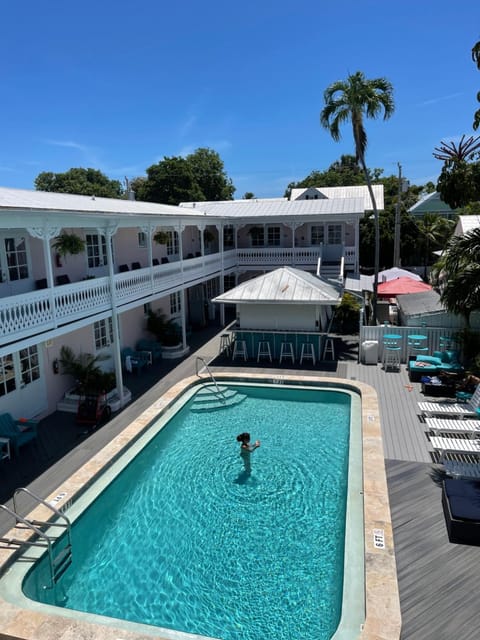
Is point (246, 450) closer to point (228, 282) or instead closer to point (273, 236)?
point (228, 282)

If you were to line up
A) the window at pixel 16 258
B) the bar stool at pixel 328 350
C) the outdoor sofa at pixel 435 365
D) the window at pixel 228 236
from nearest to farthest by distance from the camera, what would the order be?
the window at pixel 16 258
the outdoor sofa at pixel 435 365
the bar stool at pixel 328 350
the window at pixel 228 236

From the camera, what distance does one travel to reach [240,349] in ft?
57.8

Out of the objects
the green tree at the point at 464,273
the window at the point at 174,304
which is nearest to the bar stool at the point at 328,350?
the green tree at the point at 464,273

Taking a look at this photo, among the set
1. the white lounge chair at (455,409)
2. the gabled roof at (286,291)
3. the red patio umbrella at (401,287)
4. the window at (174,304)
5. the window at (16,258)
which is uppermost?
the window at (16,258)

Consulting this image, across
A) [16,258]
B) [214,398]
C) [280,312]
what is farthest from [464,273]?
[16,258]

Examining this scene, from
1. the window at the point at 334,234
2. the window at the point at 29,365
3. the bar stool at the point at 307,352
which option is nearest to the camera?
the window at the point at 29,365

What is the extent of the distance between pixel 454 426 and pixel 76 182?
59.8 metres

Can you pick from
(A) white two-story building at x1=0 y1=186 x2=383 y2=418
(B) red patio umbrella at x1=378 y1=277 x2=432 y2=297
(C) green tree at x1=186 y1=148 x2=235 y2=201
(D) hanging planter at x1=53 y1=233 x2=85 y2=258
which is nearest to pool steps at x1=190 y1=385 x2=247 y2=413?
(A) white two-story building at x1=0 y1=186 x2=383 y2=418

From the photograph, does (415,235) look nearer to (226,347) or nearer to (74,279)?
(226,347)

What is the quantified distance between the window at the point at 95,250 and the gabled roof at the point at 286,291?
14.8 feet

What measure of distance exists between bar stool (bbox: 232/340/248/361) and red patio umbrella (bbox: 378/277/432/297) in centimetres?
923

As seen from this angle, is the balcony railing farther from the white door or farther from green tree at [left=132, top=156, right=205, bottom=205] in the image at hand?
Result: green tree at [left=132, top=156, right=205, bottom=205]

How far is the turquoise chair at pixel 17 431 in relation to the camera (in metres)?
10.0

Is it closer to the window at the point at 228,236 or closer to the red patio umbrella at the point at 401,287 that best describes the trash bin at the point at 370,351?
the red patio umbrella at the point at 401,287
